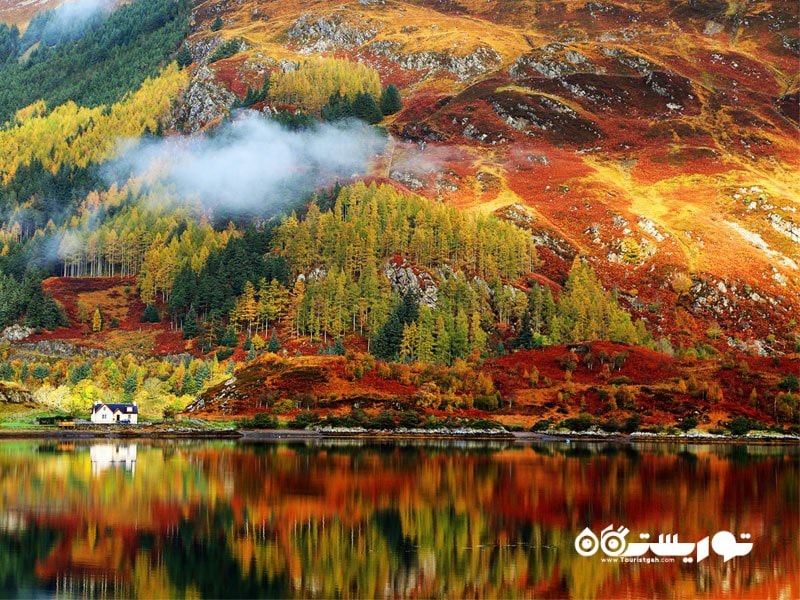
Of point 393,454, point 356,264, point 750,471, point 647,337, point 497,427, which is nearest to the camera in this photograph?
point 750,471

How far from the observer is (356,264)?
168000mm

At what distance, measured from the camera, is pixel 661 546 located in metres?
50.6

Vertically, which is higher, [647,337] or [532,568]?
[647,337]

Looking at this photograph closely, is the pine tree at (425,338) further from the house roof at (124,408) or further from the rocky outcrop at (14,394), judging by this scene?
the rocky outcrop at (14,394)

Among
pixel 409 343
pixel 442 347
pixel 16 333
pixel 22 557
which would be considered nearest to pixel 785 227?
pixel 442 347

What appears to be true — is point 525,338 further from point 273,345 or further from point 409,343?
point 273,345

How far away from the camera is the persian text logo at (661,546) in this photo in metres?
49.5

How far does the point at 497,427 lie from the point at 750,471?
126 ft

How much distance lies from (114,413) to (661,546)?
8416 cm

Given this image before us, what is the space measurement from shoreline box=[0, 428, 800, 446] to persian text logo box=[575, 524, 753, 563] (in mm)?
57515

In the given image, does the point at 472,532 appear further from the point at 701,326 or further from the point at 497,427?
the point at 701,326

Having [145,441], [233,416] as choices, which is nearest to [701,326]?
[233,416]

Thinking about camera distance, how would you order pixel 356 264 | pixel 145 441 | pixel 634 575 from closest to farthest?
pixel 634 575, pixel 145 441, pixel 356 264

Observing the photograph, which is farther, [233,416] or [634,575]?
[233,416]
